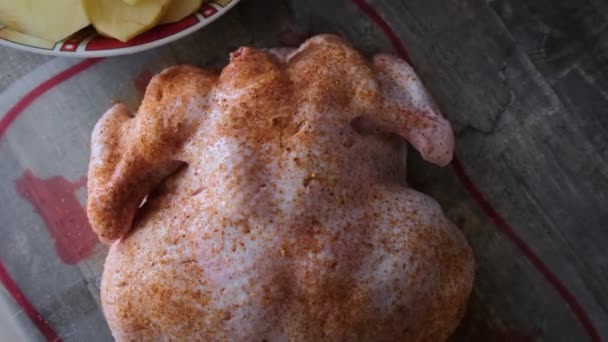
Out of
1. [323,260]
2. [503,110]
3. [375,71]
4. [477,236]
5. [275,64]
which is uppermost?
[275,64]

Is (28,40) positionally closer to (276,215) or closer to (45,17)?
(45,17)

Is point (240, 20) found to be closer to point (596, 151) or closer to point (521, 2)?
point (521, 2)

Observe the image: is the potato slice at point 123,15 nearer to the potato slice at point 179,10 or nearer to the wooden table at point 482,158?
the potato slice at point 179,10

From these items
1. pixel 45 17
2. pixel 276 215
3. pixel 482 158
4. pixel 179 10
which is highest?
pixel 45 17

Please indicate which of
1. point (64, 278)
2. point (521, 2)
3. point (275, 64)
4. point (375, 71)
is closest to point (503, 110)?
point (521, 2)

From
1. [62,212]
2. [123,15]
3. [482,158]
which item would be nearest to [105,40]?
[123,15]

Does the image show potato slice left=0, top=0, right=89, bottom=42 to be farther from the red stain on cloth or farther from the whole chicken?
the red stain on cloth

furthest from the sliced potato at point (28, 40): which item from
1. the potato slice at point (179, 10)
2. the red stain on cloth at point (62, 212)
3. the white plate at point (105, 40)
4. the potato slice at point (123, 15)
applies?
the red stain on cloth at point (62, 212)
